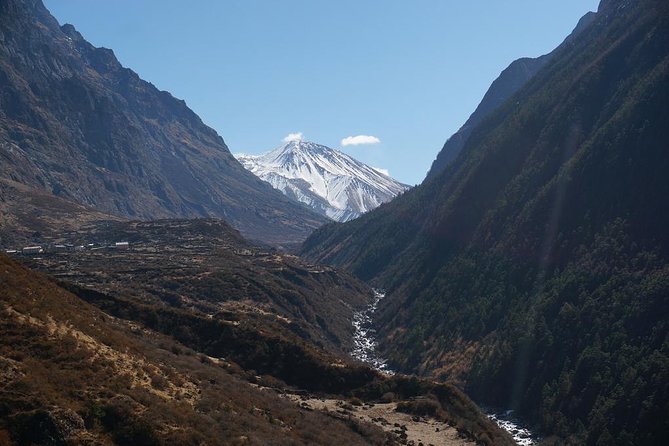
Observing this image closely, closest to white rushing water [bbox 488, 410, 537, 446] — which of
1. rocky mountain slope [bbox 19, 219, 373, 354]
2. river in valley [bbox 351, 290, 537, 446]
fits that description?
river in valley [bbox 351, 290, 537, 446]

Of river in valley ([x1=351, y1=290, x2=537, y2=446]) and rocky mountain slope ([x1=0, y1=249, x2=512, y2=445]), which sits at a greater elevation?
rocky mountain slope ([x1=0, y1=249, x2=512, y2=445])

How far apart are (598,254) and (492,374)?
26560mm

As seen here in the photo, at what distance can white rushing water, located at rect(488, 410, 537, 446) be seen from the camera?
6731 centimetres

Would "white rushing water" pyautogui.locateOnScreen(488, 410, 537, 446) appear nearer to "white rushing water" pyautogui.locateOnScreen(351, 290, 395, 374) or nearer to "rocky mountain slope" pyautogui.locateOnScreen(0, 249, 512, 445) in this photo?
"rocky mountain slope" pyautogui.locateOnScreen(0, 249, 512, 445)

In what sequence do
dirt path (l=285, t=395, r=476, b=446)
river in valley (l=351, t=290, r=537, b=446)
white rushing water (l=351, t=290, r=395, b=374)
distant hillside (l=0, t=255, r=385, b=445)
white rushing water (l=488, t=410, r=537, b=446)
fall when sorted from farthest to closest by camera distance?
white rushing water (l=351, t=290, r=395, b=374)
river in valley (l=351, t=290, r=537, b=446)
white rushing water (l=488, t=410, r=537, b=446)
dirt path (l=285, t=395, r=476, b=446)
distant hillside (l=0, t=255, r=385, b=445)

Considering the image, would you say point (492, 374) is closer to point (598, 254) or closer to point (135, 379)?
point (598, 254)

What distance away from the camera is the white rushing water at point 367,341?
336ft

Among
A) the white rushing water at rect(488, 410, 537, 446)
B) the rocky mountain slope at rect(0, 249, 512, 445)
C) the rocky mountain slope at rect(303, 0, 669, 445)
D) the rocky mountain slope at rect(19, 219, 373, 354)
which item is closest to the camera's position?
the rocky mountain slope at rect(0, 249, 512, 445)

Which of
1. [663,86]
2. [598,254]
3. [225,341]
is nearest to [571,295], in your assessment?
[598,254]

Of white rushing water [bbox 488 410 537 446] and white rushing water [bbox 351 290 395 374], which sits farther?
white rushing water [bbox 351 290 395 374]

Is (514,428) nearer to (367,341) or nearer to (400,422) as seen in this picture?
(400,422)

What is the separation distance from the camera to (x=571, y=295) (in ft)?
292

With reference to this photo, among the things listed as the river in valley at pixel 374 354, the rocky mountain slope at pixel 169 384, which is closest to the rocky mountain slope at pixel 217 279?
the river in valley at pixel 374 354

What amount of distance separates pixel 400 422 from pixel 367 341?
70.9 m
